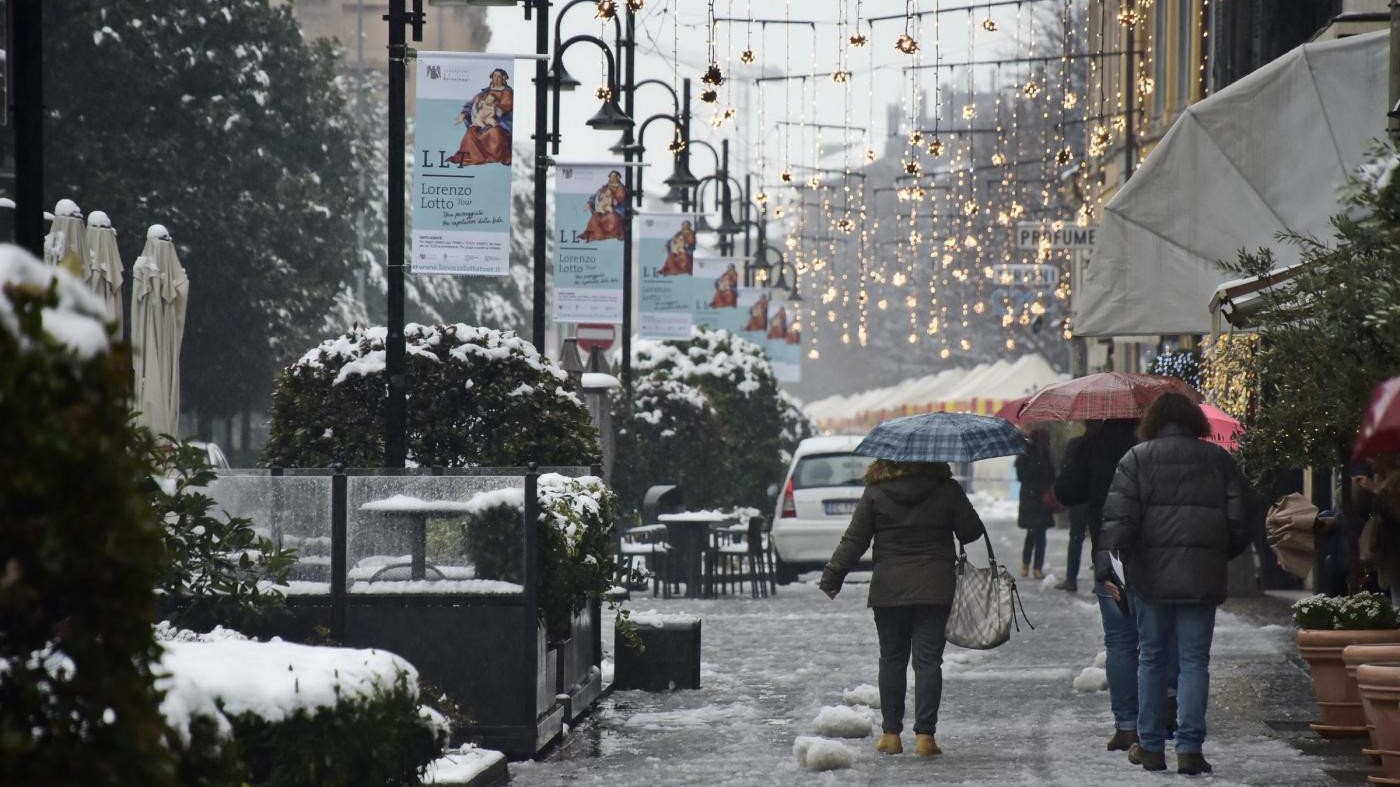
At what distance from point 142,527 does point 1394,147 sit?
7.36 metres

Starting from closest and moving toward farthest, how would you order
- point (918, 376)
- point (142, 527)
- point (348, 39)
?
point (142, 527), point (348, 39), point (918, 376)

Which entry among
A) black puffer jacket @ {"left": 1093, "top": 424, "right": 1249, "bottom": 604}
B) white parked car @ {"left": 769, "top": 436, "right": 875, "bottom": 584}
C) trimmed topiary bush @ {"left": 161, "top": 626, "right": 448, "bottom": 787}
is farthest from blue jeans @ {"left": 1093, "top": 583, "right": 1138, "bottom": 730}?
white parked car @ {"left": 769, "top": 436, "right": 875, "bottom": 584}

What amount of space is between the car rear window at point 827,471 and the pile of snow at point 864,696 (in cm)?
1218

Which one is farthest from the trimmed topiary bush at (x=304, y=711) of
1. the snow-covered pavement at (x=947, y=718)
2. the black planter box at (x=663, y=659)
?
the black planter box at (x=663, y=659)

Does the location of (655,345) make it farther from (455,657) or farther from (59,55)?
(455,657)

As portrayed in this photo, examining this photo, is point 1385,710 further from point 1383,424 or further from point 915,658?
point 1383,424

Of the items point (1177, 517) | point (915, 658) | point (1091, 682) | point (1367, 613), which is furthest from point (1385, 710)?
point (1091, 682)

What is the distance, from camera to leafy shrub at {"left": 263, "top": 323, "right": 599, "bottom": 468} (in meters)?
13.7

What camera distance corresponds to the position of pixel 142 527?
13.4ft

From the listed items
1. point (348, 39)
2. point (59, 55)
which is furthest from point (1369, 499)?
point (348, 39)

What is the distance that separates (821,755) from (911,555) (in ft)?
3.94

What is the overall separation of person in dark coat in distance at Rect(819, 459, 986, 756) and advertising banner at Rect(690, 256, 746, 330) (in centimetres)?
2512

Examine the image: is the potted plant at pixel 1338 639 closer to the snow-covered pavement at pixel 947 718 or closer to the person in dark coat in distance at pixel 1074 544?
the snow-covered pavement at pixel 947 718

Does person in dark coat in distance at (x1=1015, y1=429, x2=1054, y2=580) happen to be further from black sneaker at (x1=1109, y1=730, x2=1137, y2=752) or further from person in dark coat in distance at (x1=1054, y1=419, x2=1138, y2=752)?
black sneaker at (x1=1109, y1=730, x2=1137, y2=752)
